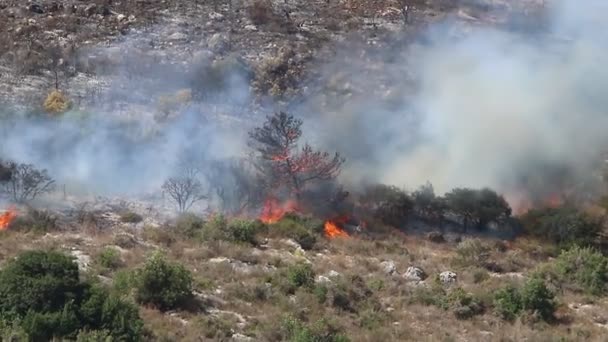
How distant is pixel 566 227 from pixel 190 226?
15.3 m

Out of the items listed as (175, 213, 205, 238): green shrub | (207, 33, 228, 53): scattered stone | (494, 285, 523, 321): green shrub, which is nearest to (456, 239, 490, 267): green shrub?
(494, 285, 523, 321): green shrub

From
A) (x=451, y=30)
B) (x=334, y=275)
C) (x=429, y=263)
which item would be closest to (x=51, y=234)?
(x=334, y=275)

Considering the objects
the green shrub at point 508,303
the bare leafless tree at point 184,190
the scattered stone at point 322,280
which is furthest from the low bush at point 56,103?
the green shrub at point 508,303

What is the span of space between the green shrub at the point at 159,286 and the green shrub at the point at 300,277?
365 centimetres

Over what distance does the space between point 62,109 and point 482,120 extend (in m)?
22.7

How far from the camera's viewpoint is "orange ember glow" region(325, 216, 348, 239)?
101 ft

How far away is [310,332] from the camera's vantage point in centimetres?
1798

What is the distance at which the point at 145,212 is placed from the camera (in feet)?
104

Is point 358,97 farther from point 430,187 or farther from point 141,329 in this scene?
Result: point 141,329

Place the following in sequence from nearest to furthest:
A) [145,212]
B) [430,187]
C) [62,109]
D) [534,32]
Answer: [145,212] → [430,187] → [62,109] → [534,32]

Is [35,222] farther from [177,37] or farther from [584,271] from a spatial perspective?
[177,37]

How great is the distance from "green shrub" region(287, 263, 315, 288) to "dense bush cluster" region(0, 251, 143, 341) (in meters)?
6.03

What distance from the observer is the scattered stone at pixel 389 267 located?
25808 millimetres

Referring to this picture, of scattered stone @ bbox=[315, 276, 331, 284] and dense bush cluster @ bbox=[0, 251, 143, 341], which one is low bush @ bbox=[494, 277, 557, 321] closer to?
scattered stone @ bbox=[315, 276, 331, 284]
